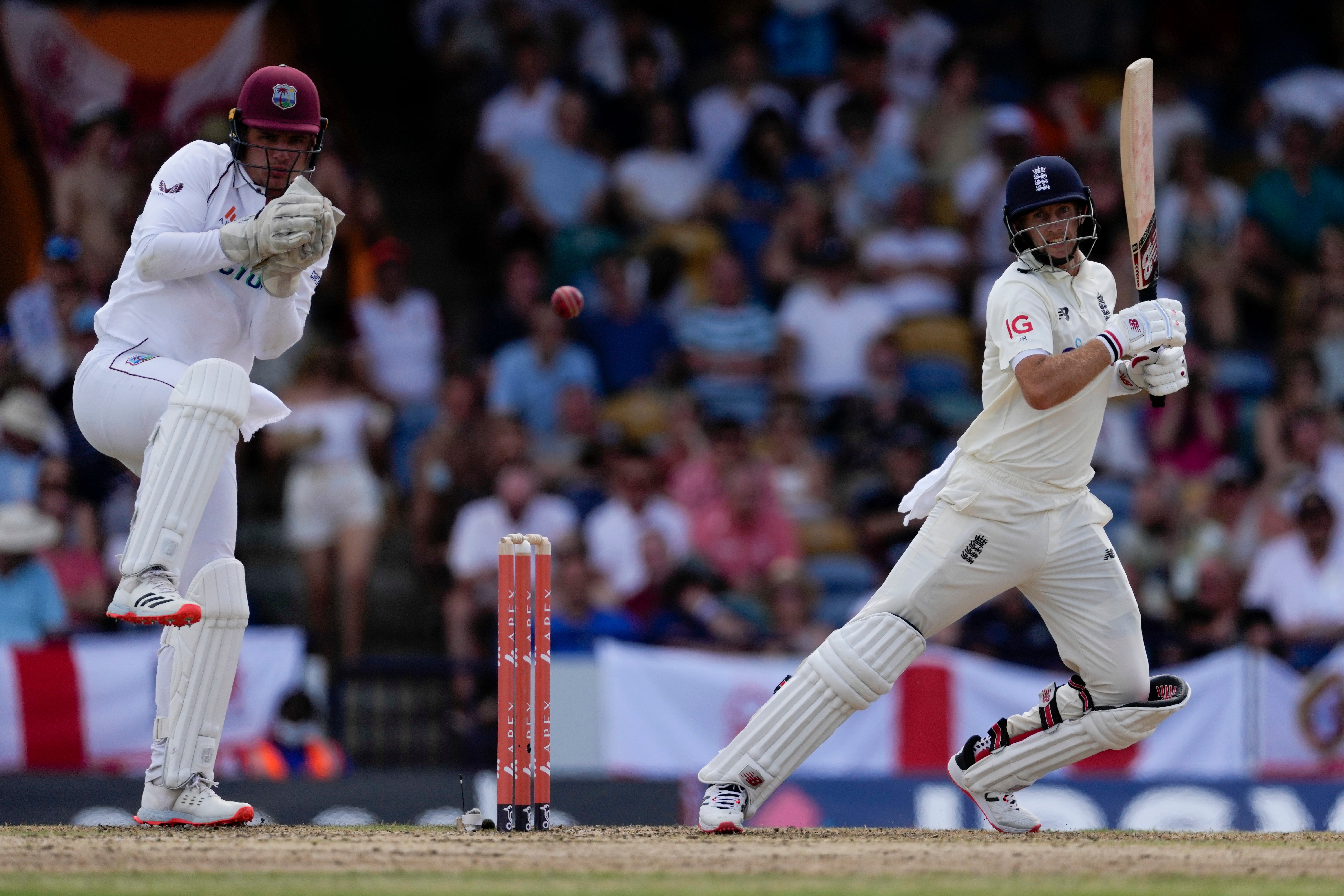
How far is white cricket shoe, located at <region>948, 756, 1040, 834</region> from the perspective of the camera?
663 centimetres

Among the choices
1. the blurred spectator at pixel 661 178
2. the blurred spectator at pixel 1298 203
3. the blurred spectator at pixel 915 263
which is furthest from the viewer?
the blurred spectator at pixel 1298 203

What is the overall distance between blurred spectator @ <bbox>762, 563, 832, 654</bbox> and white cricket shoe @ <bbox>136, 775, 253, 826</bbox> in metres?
4.09

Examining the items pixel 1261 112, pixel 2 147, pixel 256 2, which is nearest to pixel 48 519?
pixel 2 147

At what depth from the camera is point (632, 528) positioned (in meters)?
10.8

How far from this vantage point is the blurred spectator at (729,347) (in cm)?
1200

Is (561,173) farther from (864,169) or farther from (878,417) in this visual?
(878,417)

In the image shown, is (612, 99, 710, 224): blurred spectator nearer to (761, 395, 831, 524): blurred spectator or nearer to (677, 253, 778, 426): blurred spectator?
(677, 253, 778, 426): blurred spectator

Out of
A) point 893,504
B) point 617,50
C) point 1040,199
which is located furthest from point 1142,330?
point 617,50

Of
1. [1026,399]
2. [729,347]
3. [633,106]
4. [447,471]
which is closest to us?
[1026,399]

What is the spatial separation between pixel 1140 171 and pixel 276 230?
10.4 ft

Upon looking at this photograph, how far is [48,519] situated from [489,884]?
634 centimetres

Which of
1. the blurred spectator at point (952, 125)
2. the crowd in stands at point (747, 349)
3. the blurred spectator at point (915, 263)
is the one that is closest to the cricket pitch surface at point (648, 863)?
the crowd in stands at point (747, 349)

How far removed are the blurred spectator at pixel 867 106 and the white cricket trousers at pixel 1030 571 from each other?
733 centimetres

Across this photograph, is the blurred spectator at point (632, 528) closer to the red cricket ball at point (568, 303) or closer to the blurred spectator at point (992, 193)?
the blurred spectator at point (992, 193)
